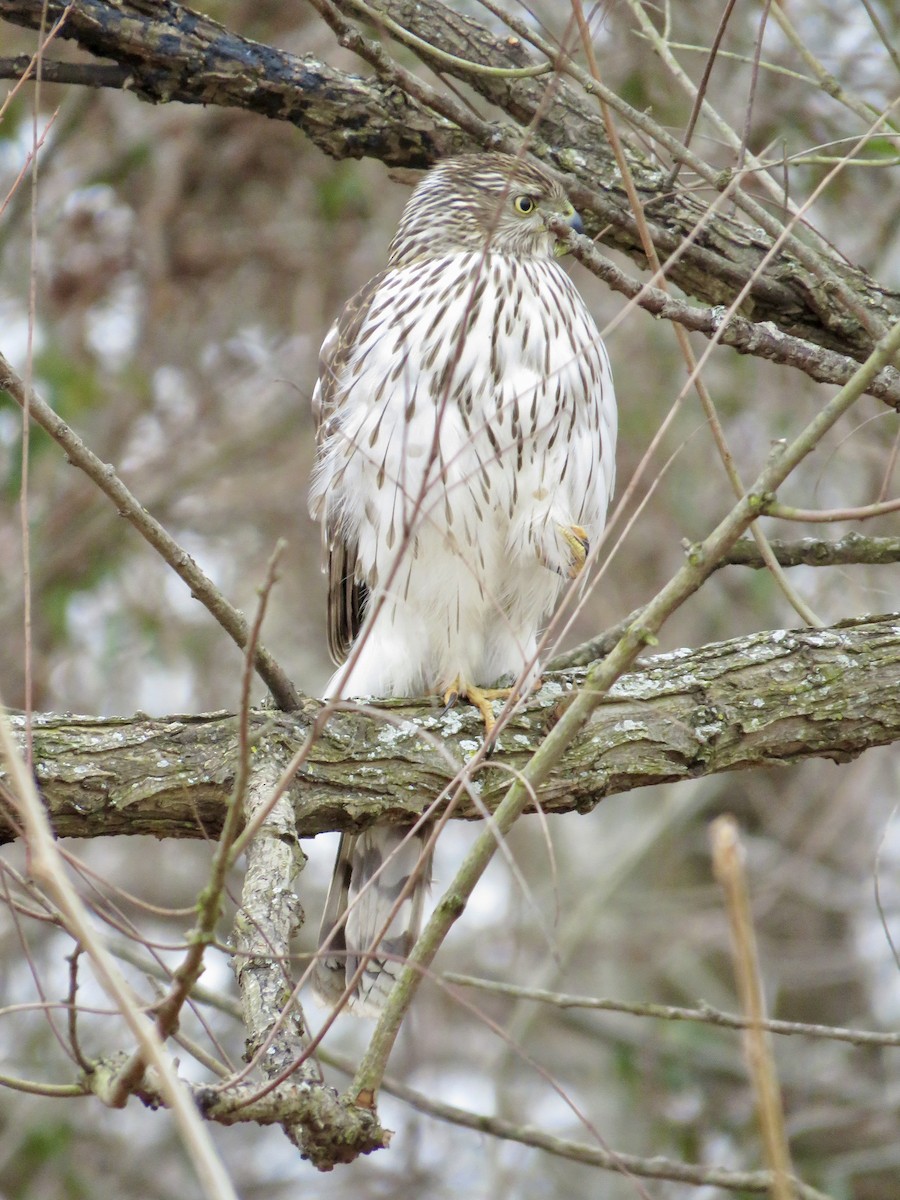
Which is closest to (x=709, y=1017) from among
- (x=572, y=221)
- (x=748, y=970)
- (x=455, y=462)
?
(x=455, y=462)

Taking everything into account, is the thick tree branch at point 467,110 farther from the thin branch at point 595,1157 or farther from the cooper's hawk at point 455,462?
the thin branch at point 595,1157

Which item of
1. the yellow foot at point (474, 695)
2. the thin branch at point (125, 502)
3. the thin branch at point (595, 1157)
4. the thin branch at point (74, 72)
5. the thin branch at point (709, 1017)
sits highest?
the thin branch at point (74, 72)

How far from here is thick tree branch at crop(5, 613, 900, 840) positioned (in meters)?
2.82

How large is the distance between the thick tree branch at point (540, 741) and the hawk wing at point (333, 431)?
831 mm

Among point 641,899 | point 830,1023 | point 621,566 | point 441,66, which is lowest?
point 830,1023

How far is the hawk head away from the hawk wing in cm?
19

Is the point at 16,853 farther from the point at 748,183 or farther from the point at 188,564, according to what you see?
the point at 748,183

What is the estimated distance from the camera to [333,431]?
385cm

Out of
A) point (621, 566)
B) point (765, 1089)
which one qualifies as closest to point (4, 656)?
point (621, 566)

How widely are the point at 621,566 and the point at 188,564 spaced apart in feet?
15.2

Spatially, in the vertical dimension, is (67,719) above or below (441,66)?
below

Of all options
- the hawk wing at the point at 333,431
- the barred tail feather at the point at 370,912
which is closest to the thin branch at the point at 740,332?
the hawk wing at the point at 333,431

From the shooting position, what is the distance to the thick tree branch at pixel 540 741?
111 inches

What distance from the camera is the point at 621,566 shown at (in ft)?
22.6
